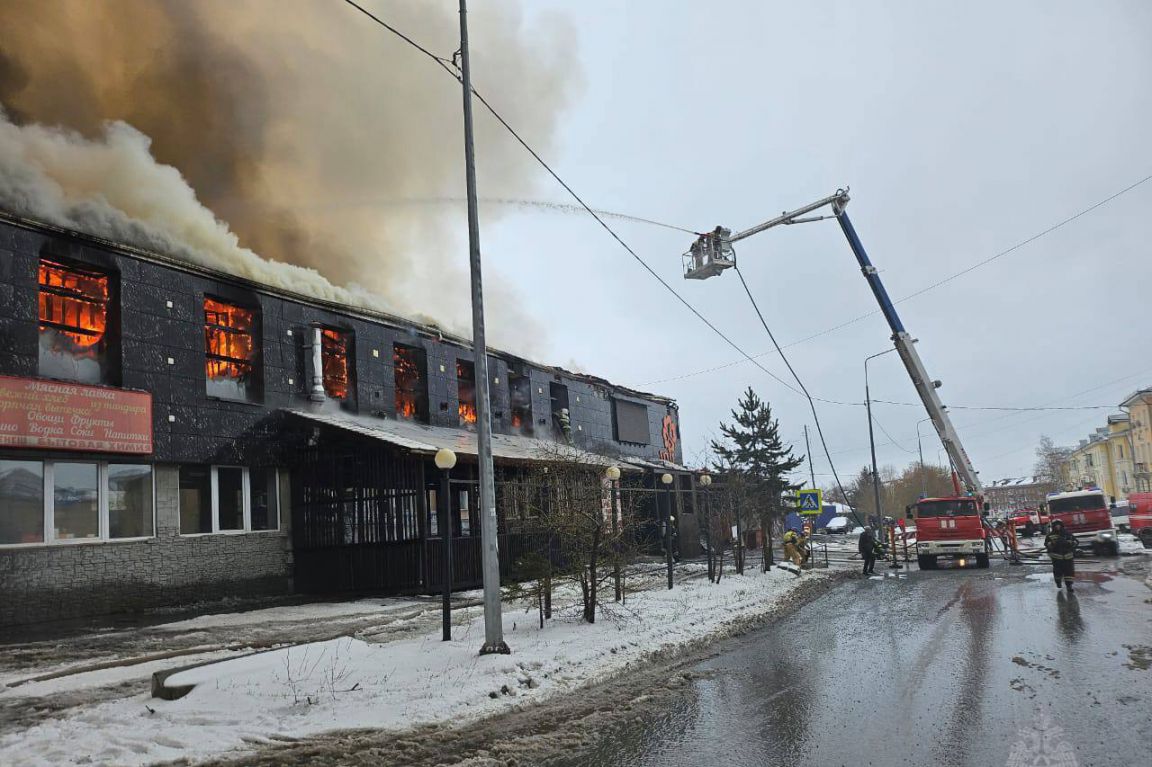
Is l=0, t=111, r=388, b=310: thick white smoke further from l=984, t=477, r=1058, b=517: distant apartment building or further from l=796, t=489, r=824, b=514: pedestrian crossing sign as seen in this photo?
l=984, t=477, r=1058, b=517: distant apartment building

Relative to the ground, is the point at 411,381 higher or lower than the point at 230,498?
higher

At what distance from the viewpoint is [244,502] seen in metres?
18.2

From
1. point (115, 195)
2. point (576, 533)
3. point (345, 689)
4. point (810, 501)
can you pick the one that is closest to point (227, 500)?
point (115, 195)

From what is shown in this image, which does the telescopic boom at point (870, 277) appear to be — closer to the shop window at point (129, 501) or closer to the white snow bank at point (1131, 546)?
the white snow bank at point (1131, 546)

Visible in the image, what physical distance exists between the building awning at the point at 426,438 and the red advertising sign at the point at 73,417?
3.92m

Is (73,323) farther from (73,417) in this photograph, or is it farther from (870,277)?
(870,277)

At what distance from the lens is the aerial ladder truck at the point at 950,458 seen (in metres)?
23.2

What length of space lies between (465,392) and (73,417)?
536 inches

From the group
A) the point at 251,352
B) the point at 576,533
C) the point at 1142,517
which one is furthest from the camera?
the point at 1142,517

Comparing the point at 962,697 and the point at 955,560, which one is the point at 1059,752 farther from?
the point at 955,560

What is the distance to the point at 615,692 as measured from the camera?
876 centimetres

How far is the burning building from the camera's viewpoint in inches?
555

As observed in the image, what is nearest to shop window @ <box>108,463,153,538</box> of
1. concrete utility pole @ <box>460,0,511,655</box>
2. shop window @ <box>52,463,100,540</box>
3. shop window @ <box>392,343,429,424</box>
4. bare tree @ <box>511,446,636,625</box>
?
shop window @ <box>52,463,100,540</box>

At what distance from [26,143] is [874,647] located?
21327 mm
